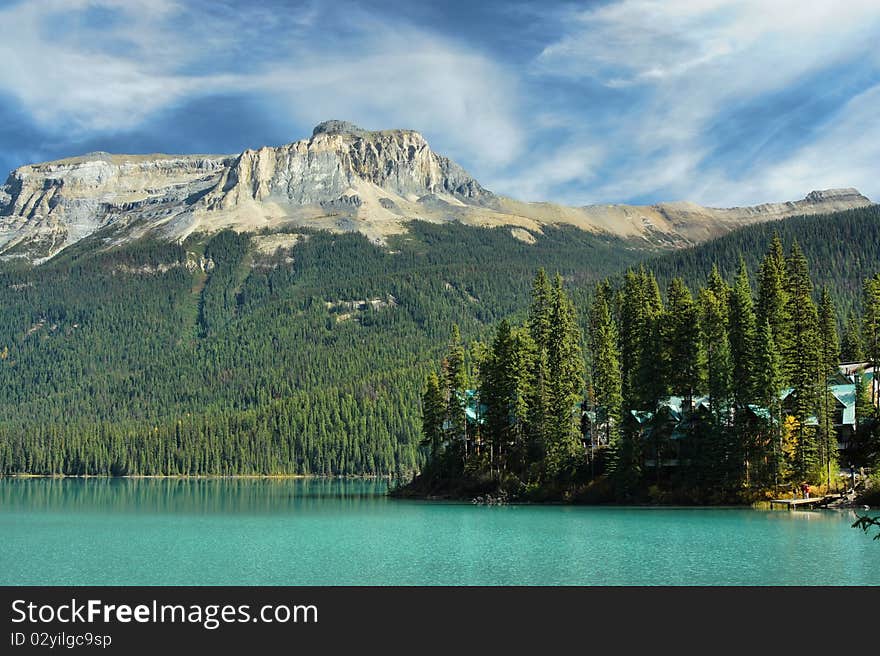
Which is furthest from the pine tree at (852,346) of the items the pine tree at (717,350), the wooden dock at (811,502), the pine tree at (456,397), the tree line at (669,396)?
the pine tree at (456,397)

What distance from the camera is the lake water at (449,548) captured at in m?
46.3

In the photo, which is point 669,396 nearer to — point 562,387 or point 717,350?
point 717,350

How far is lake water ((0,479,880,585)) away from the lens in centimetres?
4631

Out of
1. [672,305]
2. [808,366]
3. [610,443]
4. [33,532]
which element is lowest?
[33,532]

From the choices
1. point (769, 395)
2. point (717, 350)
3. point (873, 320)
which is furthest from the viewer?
point (717, 350)

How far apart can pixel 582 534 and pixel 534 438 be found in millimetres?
34638

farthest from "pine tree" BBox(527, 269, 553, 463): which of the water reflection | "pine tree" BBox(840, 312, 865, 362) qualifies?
"pine tree" BBox(840, 312, 865, 362)

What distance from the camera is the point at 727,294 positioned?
9562cm

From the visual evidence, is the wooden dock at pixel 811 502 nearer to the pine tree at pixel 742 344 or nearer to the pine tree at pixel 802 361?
the pine tree at pixel 802 361

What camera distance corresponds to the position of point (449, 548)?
57.7m

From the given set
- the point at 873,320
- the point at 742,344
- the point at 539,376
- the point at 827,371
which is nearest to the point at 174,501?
the point at 539,376
